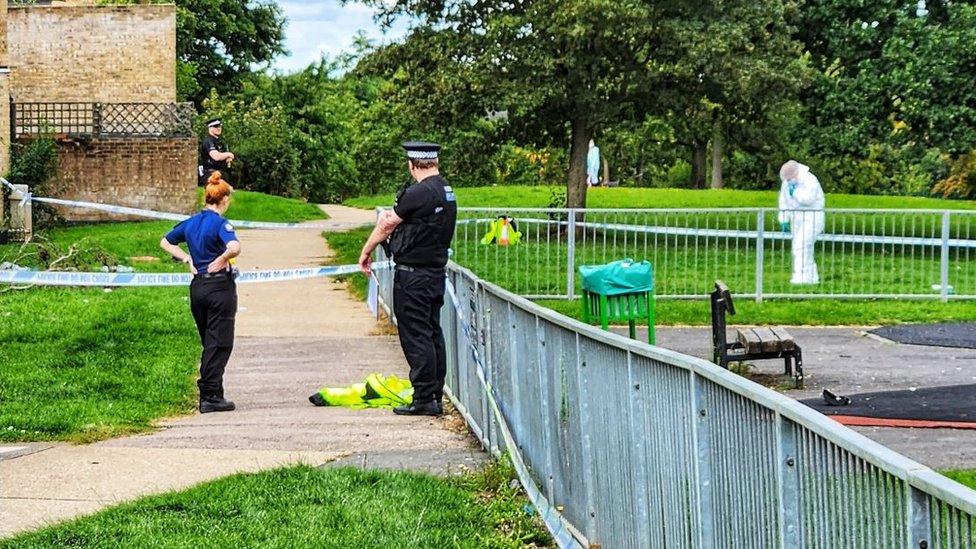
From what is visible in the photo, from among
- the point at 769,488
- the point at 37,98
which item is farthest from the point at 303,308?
the point at 37,98

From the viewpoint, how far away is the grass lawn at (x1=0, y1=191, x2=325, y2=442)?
10016mm

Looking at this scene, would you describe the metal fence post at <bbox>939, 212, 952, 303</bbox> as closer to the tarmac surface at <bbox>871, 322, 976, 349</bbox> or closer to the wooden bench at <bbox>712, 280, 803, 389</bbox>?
the tarmac surface at <bbox>871, 322, 976, 349</bbox>

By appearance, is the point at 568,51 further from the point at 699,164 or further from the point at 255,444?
the point at 699,164

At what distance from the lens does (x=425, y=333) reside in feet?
33.1

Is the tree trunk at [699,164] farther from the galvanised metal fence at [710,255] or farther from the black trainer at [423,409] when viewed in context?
the black trainer at [423,409]

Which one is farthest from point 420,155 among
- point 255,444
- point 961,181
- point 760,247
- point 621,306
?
point 961,181

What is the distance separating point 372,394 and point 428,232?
5.15 ft

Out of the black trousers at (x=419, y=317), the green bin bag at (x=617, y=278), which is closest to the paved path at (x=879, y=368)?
the green bin bag at (x=617, y=278)

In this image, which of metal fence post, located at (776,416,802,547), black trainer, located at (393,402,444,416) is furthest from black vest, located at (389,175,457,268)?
metal fence post, located at (776,416,802,547)

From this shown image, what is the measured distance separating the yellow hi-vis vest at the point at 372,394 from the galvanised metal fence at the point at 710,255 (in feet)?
27.6

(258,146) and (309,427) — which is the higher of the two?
(258,146)

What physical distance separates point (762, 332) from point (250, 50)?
55.9 m

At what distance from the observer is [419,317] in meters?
10.0

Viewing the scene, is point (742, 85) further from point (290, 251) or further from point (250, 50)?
point (250, 50)
